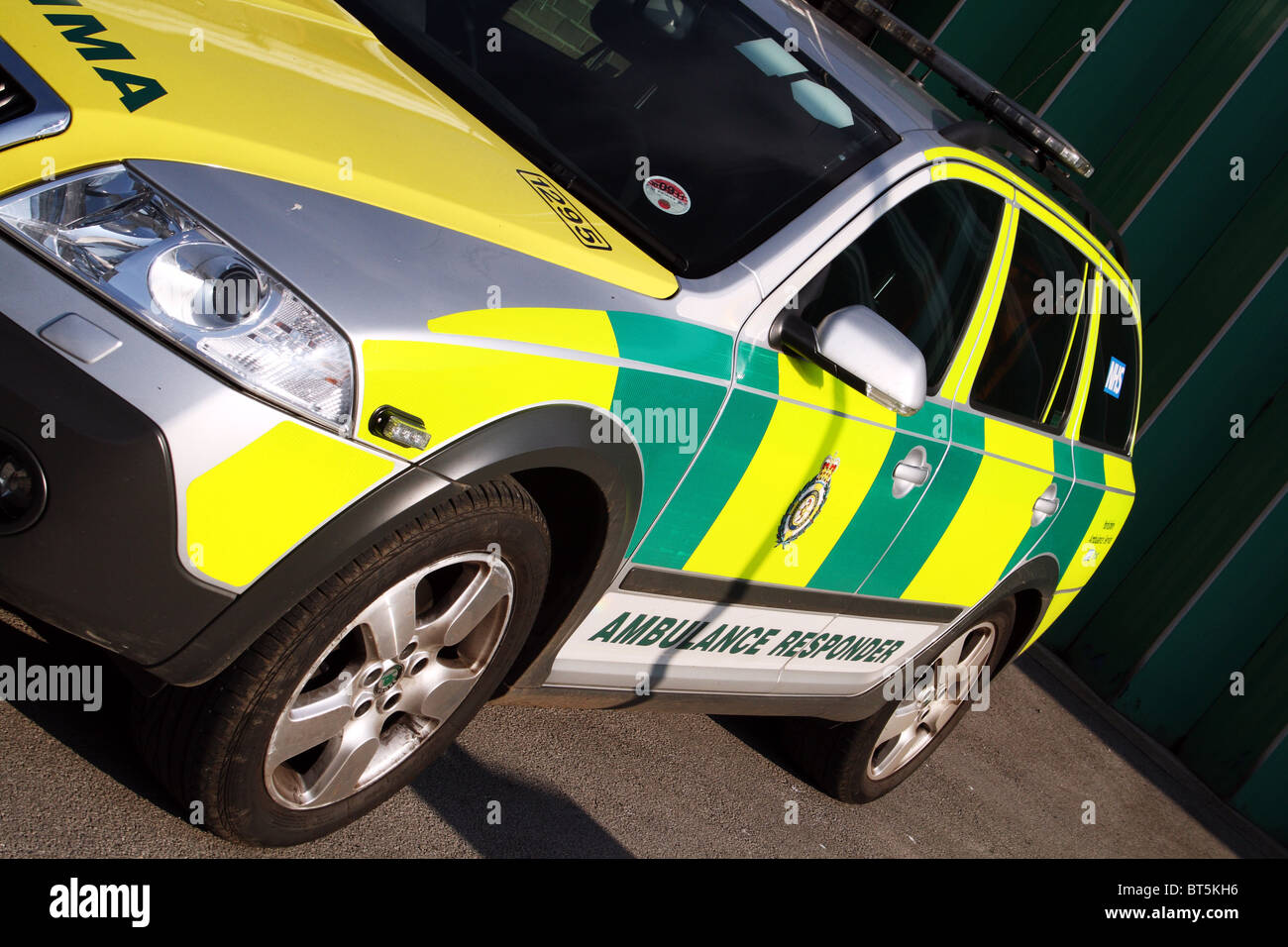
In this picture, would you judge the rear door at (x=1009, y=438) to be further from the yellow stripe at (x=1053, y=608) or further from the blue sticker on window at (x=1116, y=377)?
the yellow stripe at (x=1053, y=608)

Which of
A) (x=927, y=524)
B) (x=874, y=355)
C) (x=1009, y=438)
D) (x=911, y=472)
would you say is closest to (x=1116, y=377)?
(x=1009, y=438)

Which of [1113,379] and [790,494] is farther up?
[1113,379]

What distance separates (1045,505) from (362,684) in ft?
7.34

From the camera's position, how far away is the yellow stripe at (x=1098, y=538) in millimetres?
4051

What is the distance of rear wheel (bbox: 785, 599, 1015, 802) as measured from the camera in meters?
3.66

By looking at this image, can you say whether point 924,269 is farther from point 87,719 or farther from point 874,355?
point 87,719

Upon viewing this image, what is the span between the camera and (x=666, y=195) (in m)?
2.52

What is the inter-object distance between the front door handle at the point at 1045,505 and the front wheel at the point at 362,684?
72.4 inches

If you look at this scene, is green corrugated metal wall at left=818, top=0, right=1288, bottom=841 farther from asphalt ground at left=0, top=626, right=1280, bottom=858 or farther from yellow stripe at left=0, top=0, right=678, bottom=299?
yellow stripe at left=0, top=0, right=678, bottom=299

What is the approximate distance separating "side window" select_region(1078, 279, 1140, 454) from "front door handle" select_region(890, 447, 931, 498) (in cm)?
105

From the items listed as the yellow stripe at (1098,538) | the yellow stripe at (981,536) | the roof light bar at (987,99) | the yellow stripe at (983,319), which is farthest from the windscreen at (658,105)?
the yellow stripe at (1098,538)
